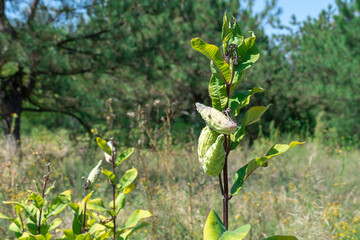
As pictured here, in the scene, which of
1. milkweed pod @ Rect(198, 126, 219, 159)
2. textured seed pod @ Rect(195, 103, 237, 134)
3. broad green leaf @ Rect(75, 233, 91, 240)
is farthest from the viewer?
broad green leaf @ Rect(75, 233, 91, 240)

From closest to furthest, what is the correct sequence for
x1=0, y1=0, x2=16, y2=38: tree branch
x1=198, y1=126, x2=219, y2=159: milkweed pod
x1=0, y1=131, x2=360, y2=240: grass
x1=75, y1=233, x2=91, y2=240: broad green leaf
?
1. x1=198, y1=126, x2=219, y2=159: milkweed pod
2. x1=75, y1=233, x2=91, y2=240: broad green leaf
3. x1=0, y1=131, x2=360, y2=240: grass
4. x1=0, y1=0, x2=16, y2=38: tree branch

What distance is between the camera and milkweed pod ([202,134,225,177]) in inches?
32.4

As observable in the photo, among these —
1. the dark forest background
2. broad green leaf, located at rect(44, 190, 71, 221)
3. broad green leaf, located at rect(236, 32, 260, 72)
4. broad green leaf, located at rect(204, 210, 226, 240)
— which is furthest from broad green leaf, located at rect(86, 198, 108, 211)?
the dark forest background

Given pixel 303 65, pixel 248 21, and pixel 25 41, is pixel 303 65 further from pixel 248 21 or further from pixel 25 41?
pixel 25 41

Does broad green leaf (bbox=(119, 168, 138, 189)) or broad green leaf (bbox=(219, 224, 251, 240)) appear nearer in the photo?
broad green leaf (bbox=(219, 224, 251, 240))

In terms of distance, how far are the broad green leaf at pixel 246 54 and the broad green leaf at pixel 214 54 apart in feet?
0.15

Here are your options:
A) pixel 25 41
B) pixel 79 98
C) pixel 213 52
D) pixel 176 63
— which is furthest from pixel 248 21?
pixel 213 52

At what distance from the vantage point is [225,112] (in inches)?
33.7

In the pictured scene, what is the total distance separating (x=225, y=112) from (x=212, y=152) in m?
0.11

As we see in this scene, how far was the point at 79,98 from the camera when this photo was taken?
5293mm

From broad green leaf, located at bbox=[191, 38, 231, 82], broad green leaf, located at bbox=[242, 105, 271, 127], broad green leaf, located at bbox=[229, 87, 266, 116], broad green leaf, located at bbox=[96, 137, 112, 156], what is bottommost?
broad green leaf, located at bbox=[96, 137, 112, 156]

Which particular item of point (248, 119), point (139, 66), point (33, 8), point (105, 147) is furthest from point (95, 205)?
point (33, 8)

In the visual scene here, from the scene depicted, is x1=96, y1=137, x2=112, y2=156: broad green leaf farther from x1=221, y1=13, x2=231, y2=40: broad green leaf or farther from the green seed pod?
x1=221, y1=13, x2=231, y2=40: broad green leaf

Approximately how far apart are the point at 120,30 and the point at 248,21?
3000 mm
